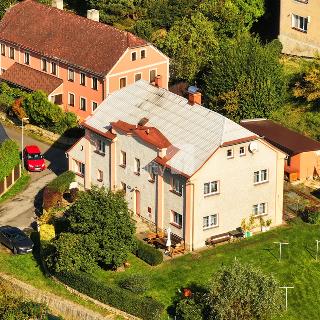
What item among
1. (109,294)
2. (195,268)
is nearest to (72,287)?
(109,294)

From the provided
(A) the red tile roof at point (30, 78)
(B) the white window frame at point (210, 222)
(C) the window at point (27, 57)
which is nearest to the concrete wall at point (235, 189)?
(B) the white window frame at point (210, 222)

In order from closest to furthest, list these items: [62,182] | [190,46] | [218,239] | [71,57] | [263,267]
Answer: [263,267]
[218,239]
[62,182]
[71,57]
[190,46]

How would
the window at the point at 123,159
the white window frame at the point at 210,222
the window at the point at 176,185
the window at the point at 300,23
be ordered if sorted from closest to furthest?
the window at the point at 176,185, the white window frame at the point at 210,222, the window at the point at 123,159, the window at the point at 300,23

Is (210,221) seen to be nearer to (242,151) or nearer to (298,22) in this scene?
(242,151)

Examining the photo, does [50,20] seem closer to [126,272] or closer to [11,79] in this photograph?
[11,79]

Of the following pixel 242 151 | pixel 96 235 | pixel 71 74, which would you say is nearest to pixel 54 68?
pixel 71 74

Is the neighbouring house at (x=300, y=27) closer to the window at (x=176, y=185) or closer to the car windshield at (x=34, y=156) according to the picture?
the car windshield at (x=34, y=156)

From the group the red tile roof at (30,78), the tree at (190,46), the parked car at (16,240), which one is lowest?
the parked car at (16,240)
